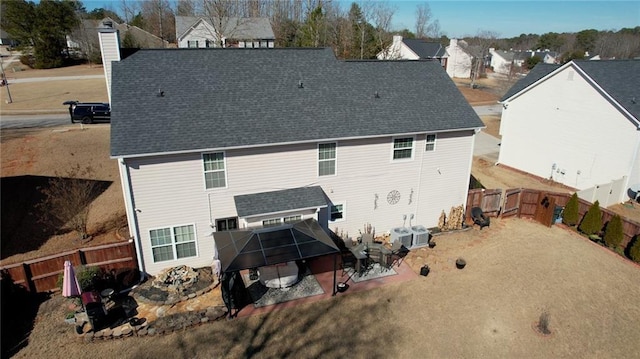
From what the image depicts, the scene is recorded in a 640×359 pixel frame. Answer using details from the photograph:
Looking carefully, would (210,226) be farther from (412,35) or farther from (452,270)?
(412,35)

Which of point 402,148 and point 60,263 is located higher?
point 402,148

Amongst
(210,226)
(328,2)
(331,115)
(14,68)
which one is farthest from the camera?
(328,2)

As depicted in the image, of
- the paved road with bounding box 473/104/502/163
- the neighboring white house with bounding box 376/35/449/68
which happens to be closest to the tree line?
the neighboring white house with bounding box 376/35/449/68

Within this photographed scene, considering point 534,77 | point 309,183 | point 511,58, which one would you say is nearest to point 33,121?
point 309,183

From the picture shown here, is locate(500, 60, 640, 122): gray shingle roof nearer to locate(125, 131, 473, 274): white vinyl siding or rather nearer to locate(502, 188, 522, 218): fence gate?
locate(502, 188, 522, 218): fence gate

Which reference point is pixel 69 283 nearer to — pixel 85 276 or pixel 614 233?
pixel 85 276

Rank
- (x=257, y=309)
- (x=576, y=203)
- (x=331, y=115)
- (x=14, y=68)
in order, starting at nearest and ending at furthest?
1. (x=257, y=309)
2. (x=331, y=115)
3. (x=576, y=203)
4. (x=14, y=68)

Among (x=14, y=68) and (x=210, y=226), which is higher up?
(x=14, y=68)

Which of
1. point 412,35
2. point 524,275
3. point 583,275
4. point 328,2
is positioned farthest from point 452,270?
point 412,35
